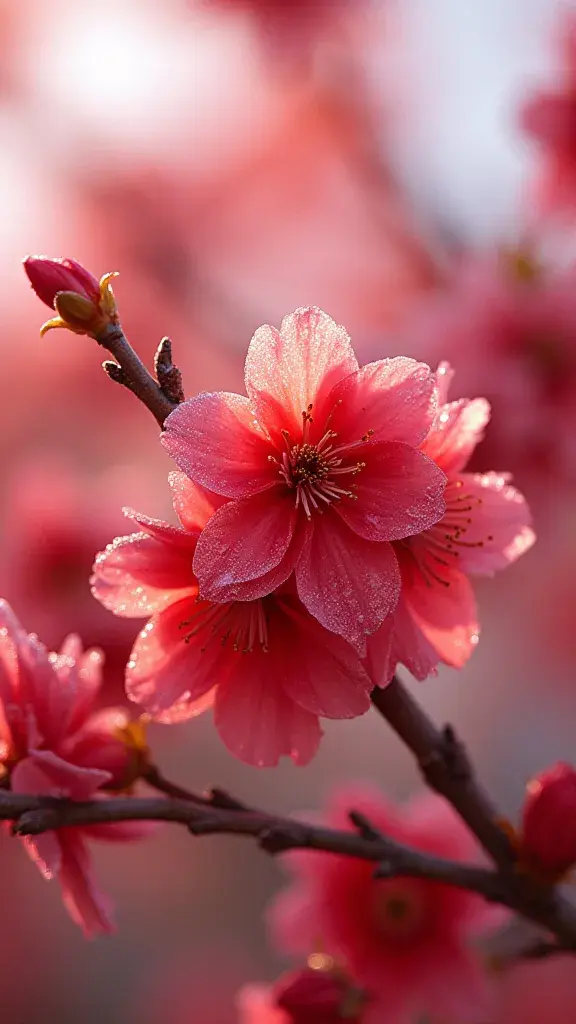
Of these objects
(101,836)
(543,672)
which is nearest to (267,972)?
(543,672)

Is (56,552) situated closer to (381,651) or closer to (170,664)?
(170,664)

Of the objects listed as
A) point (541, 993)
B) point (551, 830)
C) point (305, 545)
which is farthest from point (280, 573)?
point (541, 993)

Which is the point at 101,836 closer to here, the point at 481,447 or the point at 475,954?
the point at 475,954

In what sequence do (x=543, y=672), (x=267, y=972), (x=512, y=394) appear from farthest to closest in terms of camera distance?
(x=267, y=972) → (x=543, y=672) → (x=512, y=394)

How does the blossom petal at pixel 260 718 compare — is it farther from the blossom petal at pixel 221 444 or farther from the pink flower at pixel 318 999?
the pink flower at pixel 318 999

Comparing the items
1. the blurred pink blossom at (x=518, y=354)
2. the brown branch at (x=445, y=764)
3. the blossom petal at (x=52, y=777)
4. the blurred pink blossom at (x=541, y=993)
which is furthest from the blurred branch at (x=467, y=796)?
the blurred pink blossom at (x=541, y=993)

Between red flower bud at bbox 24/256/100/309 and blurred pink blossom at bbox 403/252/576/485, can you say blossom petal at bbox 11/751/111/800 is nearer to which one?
red flower bud at bbox 24/256/100/309

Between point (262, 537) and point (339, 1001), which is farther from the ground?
point (262, 537)
